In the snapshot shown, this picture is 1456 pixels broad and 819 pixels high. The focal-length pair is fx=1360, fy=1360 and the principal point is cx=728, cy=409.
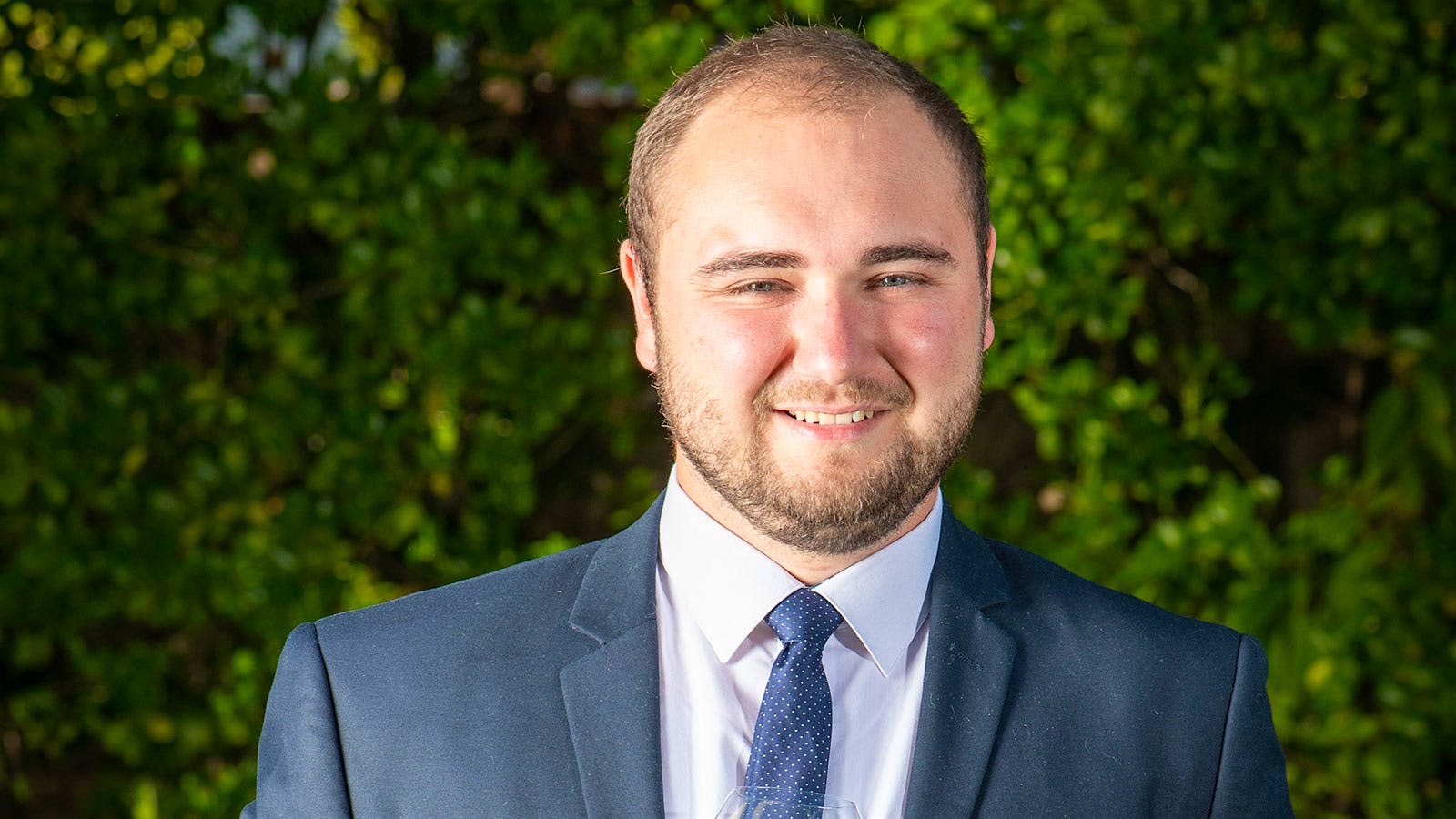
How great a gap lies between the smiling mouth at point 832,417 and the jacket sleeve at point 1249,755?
0.65 meters

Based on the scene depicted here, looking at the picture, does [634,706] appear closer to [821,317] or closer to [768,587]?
[768,587]

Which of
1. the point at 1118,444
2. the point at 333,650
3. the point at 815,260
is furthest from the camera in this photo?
the point at 1118,444

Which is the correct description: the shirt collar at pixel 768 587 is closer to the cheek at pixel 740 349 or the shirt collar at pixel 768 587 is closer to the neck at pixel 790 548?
the neck at pixel 790 548

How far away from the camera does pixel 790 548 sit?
170 cm

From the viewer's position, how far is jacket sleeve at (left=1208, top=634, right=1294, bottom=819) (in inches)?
68.0

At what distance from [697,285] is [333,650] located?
67cm

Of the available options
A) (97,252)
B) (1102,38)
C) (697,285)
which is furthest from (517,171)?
(697,285)

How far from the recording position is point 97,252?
3.11 meters

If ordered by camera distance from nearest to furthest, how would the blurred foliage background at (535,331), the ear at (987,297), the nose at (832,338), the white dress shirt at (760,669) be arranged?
the nose at (832,338) → the white dress shirt at (760,669) → the ear at (987,297) → the blurred foliage background at (535,331)

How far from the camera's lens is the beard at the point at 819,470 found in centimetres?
161

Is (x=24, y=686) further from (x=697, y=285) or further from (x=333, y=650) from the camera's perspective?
(x=697, y=285)

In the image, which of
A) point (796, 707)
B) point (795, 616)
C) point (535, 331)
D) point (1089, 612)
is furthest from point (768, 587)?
point (535, 331)

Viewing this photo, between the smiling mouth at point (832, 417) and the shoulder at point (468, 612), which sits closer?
the smiling mouth at point (832, 417)

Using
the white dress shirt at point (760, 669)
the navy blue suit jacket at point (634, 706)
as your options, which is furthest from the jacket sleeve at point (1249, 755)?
the white dress shirt at point (760, 669)
